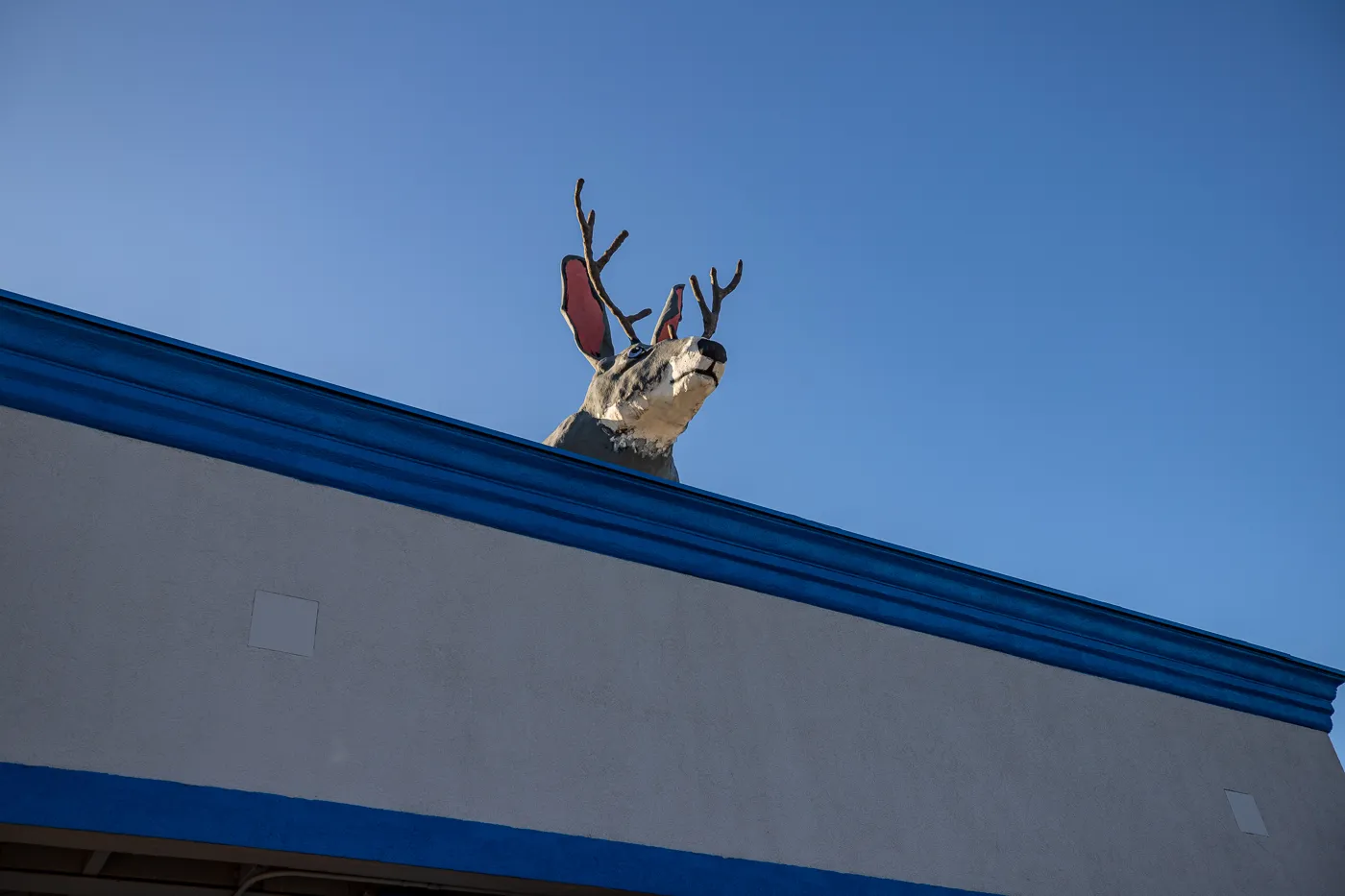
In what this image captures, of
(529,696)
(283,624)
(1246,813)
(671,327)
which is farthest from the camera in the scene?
(671,327)

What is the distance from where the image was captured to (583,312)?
9211mm

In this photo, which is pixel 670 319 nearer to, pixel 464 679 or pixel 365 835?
pixel 464 679

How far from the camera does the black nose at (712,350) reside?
25.8 ft

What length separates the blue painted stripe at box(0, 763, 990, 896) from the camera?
3838 millimetres

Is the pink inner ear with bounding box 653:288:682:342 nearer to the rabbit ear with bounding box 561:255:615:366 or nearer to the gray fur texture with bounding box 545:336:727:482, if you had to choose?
the rabbit ear with bounding box 561:255:615:366

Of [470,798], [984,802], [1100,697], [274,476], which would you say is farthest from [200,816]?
[1100,697]

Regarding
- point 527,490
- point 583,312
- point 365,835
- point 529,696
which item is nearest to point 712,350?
point 583,312

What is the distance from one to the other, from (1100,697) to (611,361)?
156 inches

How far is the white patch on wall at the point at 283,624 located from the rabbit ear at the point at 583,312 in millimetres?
4691

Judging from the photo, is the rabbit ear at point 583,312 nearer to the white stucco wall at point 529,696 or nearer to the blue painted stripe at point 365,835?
the white stucco wall at point 529,696

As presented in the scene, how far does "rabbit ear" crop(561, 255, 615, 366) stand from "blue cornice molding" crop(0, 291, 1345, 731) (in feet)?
11.5

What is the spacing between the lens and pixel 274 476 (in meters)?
4.82

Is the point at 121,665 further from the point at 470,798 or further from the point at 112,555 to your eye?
the point at 470,798

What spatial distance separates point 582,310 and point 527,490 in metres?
4.05
